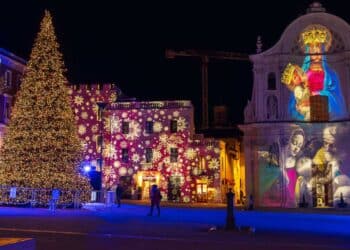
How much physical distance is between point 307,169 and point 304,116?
4529mm

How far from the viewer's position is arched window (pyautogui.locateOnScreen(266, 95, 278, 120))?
44.2m

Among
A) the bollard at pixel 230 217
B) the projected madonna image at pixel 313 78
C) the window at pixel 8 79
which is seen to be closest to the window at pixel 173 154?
the projected madonna image at pixel 313 78

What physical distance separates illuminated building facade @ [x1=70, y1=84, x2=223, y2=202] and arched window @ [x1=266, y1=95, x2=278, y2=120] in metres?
11.5

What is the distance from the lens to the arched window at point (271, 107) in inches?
1741

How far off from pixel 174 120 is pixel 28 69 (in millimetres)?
25088

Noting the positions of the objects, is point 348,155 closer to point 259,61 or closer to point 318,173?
point 318,173

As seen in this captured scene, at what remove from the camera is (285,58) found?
145 ft

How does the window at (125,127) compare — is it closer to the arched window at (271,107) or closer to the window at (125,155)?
the window at (125,155)

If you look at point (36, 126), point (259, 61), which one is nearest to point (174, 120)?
point (259, 61)

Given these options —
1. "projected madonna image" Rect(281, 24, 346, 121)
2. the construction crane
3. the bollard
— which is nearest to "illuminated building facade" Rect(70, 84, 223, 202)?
"projected madonna image" Rect(281, 24, 346, 121)

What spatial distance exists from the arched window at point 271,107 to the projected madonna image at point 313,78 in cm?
120

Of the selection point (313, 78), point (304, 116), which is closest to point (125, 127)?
point (304, 116)

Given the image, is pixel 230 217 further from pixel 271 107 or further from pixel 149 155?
pixel 149 155

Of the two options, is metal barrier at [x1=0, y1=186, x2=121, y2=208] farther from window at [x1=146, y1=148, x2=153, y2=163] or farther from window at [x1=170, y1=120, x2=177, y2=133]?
window at [x1=170, y1=120, x2=177, y2=133]
